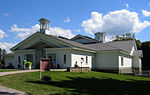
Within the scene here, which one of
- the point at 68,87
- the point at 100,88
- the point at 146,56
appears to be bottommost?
the point at 100,88

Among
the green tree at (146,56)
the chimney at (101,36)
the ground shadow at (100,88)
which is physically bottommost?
the ground shadow at (100,88)

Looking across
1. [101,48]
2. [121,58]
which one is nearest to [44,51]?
[101,48]

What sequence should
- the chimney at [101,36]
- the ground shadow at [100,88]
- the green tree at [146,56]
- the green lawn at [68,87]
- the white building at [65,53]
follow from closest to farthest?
the green lawn at [68,87]
the ground shadow at [100,88]
the white building at [65,53]
the chimney at [101,36]
the green tree at [146,56]

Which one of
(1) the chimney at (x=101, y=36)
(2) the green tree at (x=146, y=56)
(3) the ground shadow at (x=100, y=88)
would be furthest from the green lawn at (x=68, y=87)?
(2) the green tree at (x=146, y=56)

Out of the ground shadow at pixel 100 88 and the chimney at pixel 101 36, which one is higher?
the chimney at pixel 101 36

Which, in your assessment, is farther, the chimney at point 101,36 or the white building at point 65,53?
the chimney at point 101,36

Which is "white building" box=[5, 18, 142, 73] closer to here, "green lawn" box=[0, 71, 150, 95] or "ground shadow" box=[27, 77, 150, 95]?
"green lawn" box=[0, 71, 150, 95]

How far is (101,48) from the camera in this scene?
2867cm

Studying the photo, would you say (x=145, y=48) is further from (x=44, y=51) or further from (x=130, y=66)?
(x=44, y=51)

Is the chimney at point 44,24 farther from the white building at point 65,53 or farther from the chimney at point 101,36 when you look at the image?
the chimney at point 101,36

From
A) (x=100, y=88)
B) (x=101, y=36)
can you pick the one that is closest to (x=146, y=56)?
(x=101, y=36)

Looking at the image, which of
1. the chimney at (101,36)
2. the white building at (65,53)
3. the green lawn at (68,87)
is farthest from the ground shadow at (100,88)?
the chimney at (101,36)

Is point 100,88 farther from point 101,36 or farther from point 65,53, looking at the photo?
point 101,36

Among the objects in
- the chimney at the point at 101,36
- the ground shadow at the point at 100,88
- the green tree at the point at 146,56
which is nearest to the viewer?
the ground shadow at the point at 100,88
